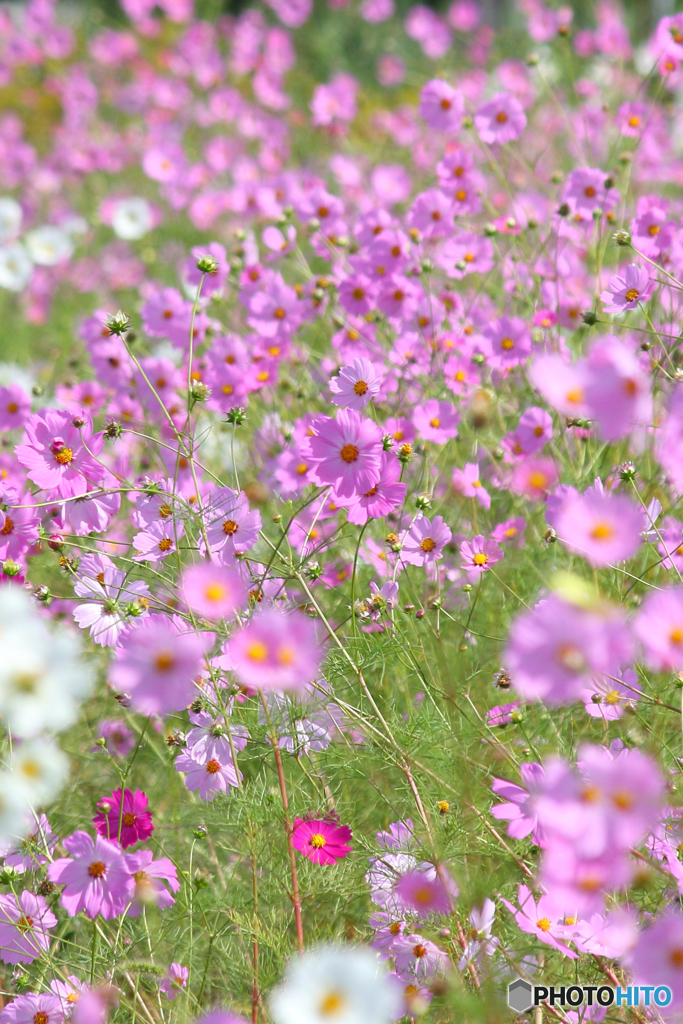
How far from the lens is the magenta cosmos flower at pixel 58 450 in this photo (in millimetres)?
1186

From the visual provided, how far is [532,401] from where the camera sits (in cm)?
180

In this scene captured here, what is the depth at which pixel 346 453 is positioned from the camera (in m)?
1.10

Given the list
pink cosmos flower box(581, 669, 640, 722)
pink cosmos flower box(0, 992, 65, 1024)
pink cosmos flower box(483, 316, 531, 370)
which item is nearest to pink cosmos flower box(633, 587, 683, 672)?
pink cosmos flower box(581, 669, 640, 722)

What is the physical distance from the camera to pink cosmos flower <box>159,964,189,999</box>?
1043 mm

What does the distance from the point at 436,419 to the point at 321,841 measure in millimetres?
709

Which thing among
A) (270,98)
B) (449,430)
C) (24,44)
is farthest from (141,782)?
(24,44)

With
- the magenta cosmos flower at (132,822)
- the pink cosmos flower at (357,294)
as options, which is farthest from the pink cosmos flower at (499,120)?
the magenta cosmos flower at (132,822)

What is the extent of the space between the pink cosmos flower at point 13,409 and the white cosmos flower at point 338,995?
4.34 feet

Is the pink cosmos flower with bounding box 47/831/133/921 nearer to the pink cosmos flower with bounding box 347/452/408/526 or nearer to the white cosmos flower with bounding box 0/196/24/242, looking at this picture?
the pink cosmos flower with bounding box 347/452/408/526

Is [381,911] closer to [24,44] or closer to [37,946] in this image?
[37,946]

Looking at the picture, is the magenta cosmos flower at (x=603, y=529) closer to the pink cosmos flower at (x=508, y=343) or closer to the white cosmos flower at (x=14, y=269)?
the pink cosmos flower at (x=508, y=343)

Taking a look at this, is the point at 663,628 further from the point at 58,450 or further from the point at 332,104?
the point at 332,104

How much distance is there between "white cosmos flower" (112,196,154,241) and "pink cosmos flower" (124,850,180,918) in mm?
3025

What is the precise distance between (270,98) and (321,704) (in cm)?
364
